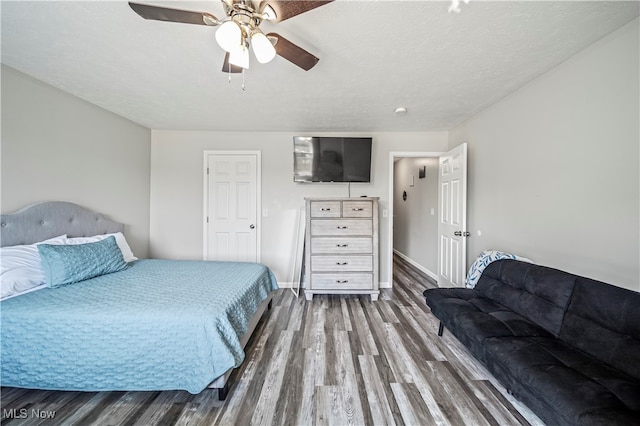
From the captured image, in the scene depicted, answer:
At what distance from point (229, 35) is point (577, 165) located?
2.58 m

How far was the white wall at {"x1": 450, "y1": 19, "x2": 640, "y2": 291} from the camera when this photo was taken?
5.16 ft

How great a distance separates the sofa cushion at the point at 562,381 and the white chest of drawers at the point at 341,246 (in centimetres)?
174

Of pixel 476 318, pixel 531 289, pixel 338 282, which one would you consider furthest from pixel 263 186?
pixel 531 289

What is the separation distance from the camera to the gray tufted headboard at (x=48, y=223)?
2020mm

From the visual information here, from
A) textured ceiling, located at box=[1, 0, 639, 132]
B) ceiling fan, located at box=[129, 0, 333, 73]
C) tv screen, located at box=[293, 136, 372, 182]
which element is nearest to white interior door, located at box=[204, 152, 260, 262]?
tv screen, located at box=[293, 136, 372, 182]

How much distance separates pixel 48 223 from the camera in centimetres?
229

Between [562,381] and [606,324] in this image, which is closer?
[562,381]

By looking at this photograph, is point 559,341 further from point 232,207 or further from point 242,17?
point 232,207

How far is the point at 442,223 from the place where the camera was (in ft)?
11.7

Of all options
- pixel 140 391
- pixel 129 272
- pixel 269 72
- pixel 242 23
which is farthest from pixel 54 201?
pixel 242 23

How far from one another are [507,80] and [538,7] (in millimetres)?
918

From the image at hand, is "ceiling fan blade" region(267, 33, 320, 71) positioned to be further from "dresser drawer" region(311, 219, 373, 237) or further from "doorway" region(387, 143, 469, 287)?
"doorway" region(387, 143, 469, 287)

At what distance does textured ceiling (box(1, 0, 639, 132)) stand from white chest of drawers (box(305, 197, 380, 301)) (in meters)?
1.24
